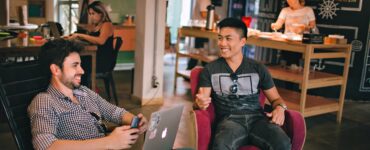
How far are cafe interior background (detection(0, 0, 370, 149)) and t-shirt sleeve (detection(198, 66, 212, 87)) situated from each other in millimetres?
1782

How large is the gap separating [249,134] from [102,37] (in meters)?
2.53

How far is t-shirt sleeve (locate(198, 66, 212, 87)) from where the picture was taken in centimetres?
270

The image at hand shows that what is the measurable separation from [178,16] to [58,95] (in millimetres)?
7830

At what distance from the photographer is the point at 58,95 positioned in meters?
1.94

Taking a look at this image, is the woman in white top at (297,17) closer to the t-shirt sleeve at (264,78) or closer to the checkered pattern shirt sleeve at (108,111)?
the t-shirt sleeve at (264,78)

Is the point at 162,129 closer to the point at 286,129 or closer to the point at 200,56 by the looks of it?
the point at 286,129

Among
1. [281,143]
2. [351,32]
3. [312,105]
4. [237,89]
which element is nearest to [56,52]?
[237,89]

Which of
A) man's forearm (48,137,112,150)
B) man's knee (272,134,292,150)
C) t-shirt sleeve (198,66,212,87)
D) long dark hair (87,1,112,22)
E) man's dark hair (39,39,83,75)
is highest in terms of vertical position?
long dark hair (87,1,112,22)

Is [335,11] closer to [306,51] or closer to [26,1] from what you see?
[306,51]

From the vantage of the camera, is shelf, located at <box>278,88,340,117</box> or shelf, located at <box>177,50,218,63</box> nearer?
shelf, located at <box>278,88,340,117</box>

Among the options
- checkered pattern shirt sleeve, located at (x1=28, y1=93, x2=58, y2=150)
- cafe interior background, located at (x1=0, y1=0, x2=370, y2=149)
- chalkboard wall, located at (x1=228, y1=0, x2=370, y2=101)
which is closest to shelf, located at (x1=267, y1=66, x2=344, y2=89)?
cafe interior background, located at (x1=0, y1=0, x2=370, y2=149)

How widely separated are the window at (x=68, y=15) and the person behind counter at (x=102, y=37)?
2492 mm

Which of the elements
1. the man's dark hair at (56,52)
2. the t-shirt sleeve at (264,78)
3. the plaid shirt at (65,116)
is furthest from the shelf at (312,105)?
the man's dark hair at (56,52)

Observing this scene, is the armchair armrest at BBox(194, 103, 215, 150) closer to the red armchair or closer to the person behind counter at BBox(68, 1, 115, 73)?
the red armchair
